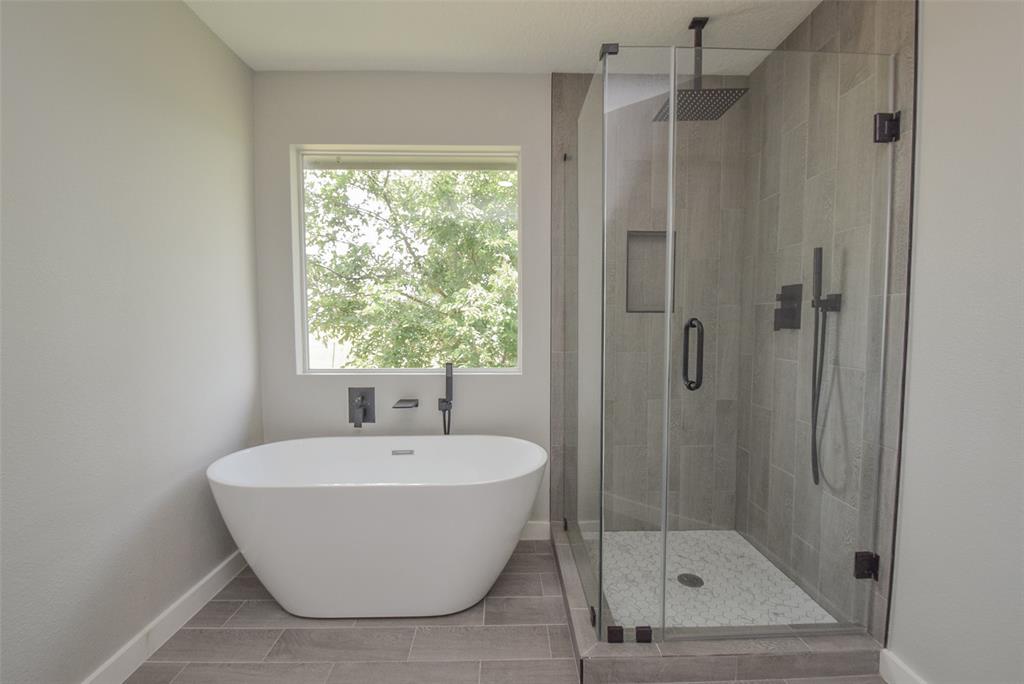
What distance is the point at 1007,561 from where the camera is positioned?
1.13 meters

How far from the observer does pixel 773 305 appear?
1631mm

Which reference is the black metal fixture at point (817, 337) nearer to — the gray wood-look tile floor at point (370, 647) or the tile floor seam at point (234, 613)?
the gray wood-look tile floor at point (370, 647)

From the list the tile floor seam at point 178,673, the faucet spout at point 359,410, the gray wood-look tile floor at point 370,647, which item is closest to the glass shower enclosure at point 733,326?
the gray wood-look tile floor at point 370,647

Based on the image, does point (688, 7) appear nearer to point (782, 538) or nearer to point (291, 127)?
point (291, 127)

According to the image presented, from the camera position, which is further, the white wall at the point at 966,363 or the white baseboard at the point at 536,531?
the white baseboard at the point at 536,531

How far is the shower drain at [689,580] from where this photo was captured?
5.45 ft

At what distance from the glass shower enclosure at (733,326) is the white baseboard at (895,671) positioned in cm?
10

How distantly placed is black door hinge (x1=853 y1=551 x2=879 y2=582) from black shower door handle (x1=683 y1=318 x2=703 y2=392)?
0.82 meters

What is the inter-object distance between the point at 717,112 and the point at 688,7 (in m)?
0.67

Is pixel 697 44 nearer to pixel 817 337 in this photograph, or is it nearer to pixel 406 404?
pixel 817 337

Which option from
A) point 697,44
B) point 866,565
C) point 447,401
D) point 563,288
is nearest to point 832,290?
point 866,565

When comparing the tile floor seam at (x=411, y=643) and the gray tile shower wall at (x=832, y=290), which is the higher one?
the gray tile shower wall at (x=832, y=290)

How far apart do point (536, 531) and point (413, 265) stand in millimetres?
1669

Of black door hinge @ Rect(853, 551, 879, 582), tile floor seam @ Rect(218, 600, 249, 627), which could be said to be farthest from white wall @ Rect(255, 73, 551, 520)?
black door hinge @ Rect(853, 551, 879, 582)
